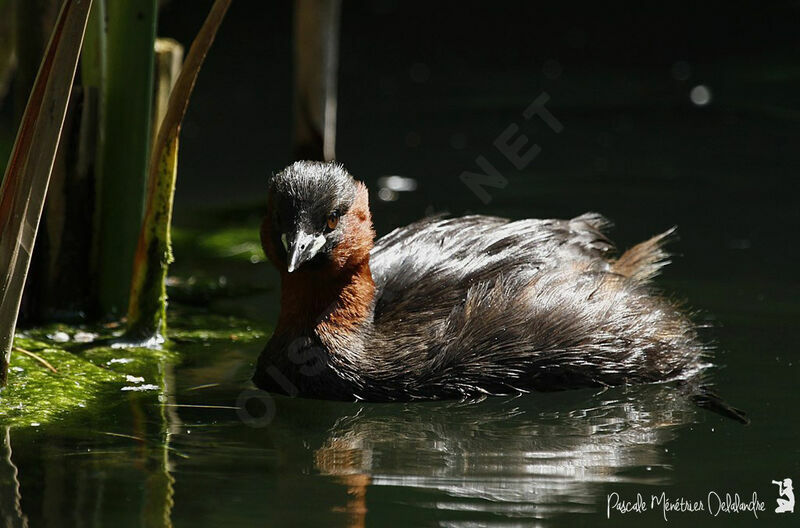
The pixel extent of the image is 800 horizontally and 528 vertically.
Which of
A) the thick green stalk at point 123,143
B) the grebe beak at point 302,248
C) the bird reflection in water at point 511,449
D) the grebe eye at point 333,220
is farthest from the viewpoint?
the thick green stalk at point 123,143

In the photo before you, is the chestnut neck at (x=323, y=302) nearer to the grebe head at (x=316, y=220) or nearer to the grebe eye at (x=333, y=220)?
the grebe head at (x=316, y=220)

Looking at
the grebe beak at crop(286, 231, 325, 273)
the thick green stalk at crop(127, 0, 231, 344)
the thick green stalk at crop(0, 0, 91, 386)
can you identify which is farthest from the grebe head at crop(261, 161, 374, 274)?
the thick green stalk at crop(0, 0, 91, 386)

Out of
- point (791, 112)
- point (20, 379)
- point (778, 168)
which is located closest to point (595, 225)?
point (20, 379)

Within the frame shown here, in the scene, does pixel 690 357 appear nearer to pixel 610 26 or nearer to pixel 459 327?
pixel 459 327

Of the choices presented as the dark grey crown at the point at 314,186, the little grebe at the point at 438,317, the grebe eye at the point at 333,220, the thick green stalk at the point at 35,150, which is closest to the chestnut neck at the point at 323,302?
the little grebe at the point at 438,317

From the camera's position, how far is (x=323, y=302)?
18.7 ft

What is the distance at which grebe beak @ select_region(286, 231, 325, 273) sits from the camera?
526 cm

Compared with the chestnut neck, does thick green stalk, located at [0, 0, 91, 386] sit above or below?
above

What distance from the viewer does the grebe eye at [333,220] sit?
5535 mm

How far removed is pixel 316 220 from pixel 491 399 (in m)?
0.99

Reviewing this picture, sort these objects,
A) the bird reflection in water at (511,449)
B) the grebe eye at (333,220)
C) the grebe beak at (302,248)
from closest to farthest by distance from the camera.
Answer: the bird reflection in water at (511,449) → the grebe beak at (302,248) → the grebe eye at (333,220)

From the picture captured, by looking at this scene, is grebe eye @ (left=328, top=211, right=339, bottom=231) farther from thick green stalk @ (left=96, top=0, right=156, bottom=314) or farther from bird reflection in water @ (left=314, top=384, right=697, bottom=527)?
thick green stalk @ (left=96, top=0, right=156, bottom=314)

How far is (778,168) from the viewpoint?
9438 millimetres

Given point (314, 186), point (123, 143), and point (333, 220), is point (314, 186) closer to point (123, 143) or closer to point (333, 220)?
point (333, 220)
